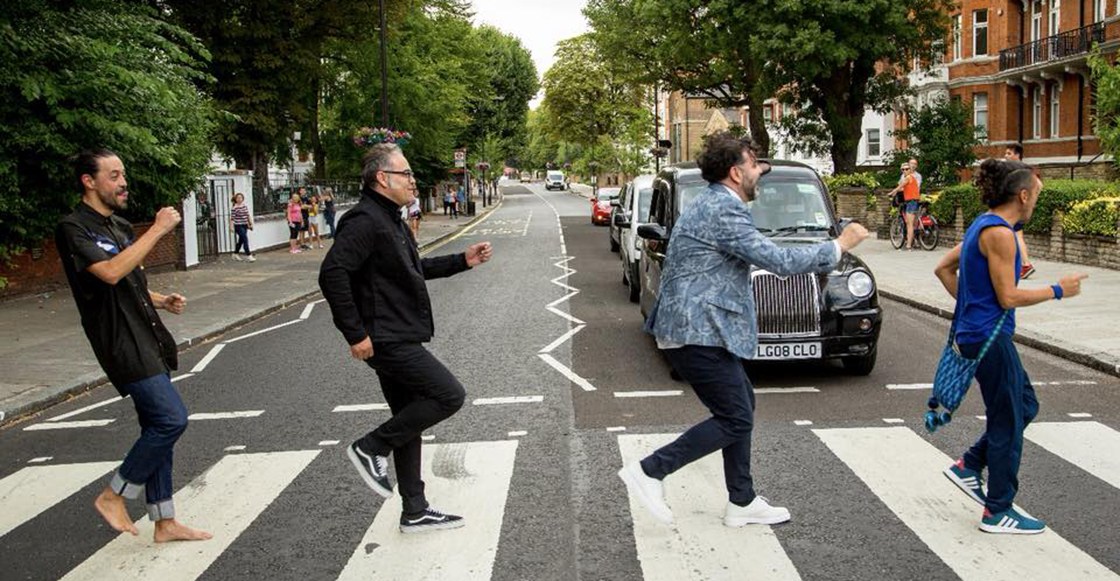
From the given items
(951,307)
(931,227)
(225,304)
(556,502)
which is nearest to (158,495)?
(556,502)

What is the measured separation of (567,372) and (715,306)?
475 cm

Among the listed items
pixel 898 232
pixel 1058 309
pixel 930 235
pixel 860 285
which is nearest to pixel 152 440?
pixel 860 285

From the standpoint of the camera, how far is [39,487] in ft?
19.8

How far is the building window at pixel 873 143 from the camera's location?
50.5 metres

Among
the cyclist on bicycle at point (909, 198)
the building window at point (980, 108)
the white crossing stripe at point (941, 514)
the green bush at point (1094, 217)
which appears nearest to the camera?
the white crossing stripe at point (941, 514)

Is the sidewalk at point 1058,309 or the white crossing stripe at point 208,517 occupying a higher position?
the sidewalk at point 1058,309

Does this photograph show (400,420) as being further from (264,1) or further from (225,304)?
(264,1)

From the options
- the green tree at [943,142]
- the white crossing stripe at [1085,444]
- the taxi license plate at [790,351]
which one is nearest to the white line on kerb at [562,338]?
the taxi license plate at [790,351]

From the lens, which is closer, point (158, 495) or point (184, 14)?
point (158, 495)

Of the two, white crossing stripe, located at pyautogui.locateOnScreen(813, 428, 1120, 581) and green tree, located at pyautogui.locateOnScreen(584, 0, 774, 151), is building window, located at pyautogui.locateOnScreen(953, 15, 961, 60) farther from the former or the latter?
white crossing stripe, located at pyautogui.locateOnScreen(813, 428, 1120, 581)

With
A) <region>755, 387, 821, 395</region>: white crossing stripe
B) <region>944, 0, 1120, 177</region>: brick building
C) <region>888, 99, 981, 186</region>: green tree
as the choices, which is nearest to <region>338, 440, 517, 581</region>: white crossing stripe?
<region>755, 387, 821, 395</region>: white crossing stripe

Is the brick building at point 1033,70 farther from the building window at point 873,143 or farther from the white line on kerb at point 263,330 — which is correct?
the white line on kerb at point 263,330

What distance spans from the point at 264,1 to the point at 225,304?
1313cm

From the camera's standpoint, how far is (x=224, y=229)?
26656mm
